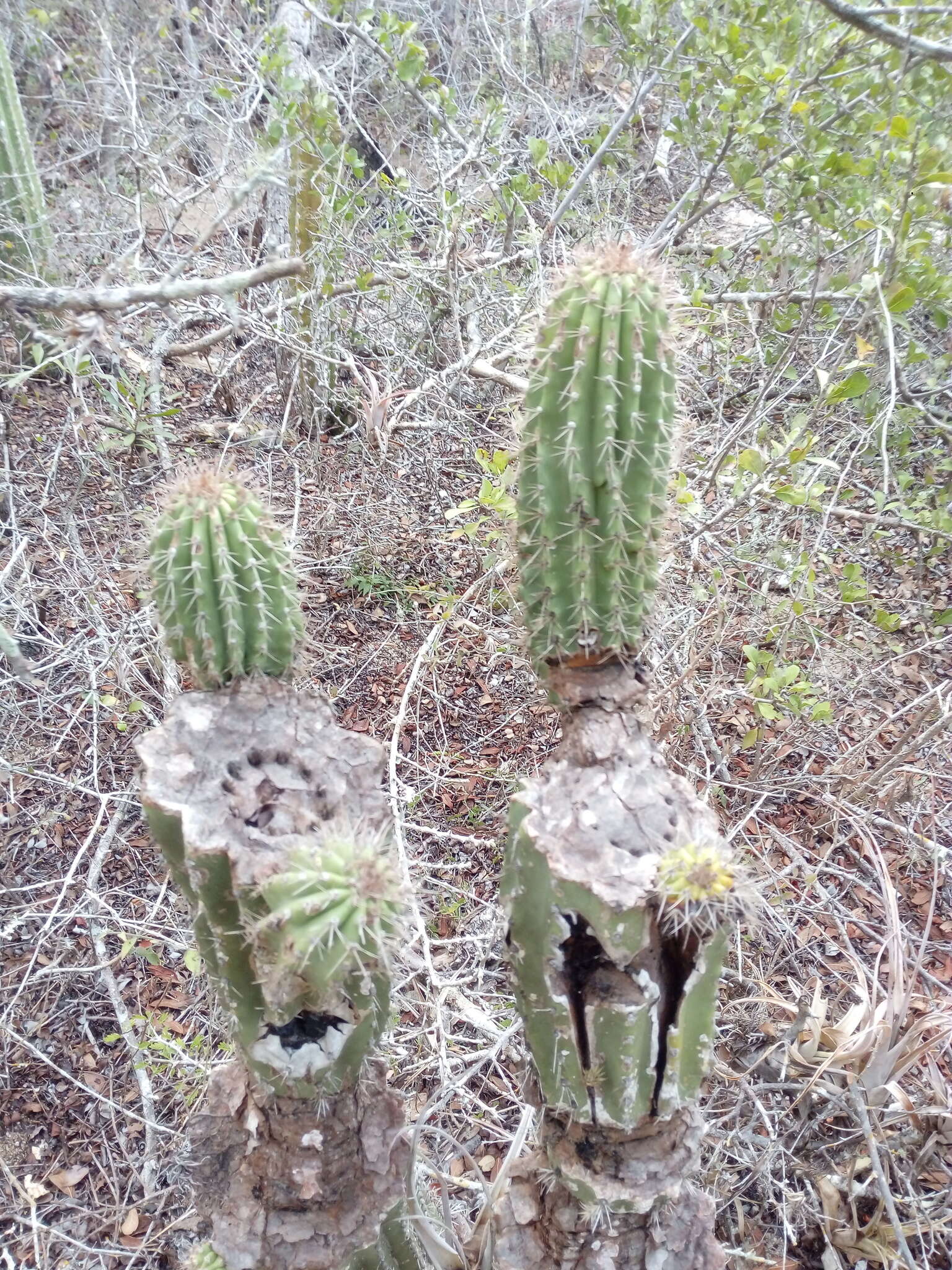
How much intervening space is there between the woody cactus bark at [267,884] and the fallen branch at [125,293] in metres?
0.41

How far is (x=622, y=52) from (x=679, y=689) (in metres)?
2.63

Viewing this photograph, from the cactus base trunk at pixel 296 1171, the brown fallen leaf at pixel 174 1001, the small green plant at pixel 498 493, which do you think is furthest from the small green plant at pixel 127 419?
the cactus base trunk at pixel 296 1171

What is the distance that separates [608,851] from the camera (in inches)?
42.0

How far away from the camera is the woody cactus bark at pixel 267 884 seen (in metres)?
1.04

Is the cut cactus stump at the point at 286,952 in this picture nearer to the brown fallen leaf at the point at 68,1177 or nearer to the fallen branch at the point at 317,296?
the brown fallen leaf at the point at 68,1177

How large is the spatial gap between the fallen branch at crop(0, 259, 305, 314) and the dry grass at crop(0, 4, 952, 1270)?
0.09m

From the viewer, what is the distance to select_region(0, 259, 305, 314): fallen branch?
1390mm

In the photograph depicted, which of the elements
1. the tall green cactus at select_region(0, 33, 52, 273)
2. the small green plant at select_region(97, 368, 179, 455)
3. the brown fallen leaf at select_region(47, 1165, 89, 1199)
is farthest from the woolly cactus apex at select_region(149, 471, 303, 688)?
the tall green cactus at select_region(0, 33, 52, 273)

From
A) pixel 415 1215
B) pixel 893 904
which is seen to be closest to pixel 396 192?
pixel 893 904

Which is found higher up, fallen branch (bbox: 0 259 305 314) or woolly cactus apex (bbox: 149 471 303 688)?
fallen branch (bbox: 0 259 305 314)

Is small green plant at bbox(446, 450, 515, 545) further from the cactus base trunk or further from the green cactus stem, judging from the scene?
the cactus base trunk

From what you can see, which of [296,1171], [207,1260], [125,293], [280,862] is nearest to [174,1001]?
[207,1260]

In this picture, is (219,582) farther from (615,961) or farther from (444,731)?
(444,731)

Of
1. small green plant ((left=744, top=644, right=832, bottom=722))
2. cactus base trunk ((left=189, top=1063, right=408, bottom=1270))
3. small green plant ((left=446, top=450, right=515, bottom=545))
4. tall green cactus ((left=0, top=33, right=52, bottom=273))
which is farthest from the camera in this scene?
tall green cactus ((left=0, top=33, right=52, bottom=273))
